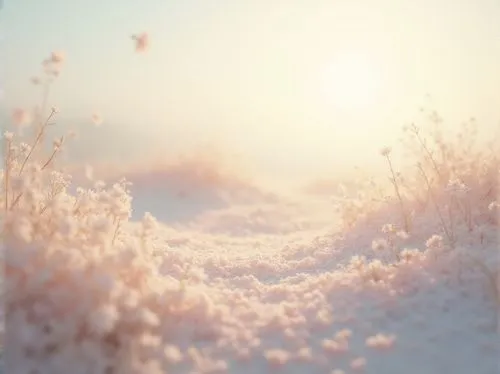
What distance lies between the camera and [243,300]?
137 inches

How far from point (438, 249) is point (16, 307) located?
2580 mm

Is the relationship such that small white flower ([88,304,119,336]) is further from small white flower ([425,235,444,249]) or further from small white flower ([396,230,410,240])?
small white flower ([396,230,410,240])

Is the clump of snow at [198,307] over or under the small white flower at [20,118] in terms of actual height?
under

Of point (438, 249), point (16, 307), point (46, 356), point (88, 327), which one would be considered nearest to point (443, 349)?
point (438, 249)

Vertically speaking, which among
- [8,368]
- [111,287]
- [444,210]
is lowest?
[8,368]

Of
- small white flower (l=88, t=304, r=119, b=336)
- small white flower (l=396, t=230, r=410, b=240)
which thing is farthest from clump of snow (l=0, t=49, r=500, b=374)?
small white flower (l=396, t=230, r=410, b=240)

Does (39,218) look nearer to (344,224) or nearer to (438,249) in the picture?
(438,249)

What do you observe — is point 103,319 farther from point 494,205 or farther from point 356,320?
point 494,205

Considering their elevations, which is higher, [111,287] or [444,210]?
[444,210]

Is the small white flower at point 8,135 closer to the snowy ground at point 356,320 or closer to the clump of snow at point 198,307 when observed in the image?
the clump of snow at point 198,307

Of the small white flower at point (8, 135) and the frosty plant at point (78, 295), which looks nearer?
the frosty plant at point (78, 295)

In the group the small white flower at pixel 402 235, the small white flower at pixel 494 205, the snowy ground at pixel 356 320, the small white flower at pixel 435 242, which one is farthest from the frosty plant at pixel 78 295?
the small white flower at pixel 494 205

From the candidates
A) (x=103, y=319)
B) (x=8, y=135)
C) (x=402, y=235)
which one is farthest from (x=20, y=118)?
(x=402, y=235)

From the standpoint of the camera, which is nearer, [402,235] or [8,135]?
[8,135]
